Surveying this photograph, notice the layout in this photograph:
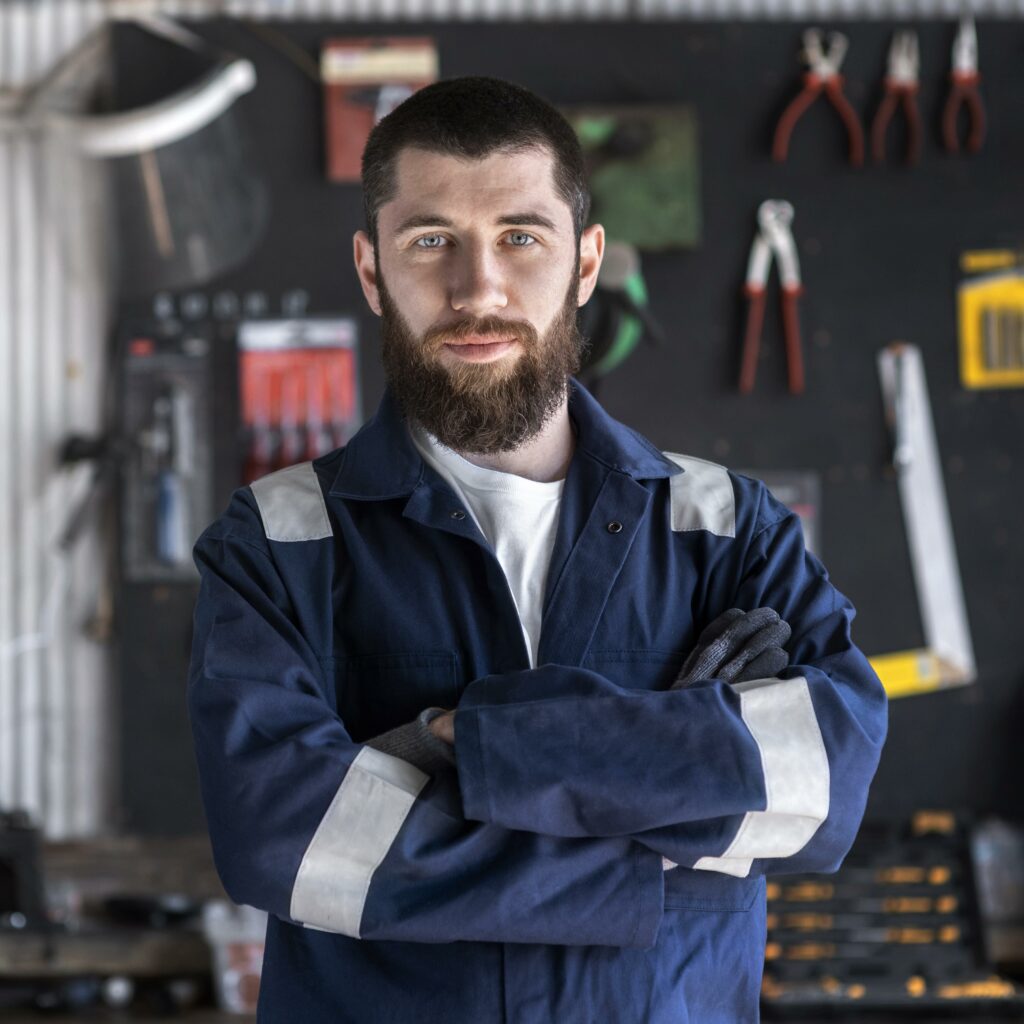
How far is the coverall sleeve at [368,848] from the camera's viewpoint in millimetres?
1271

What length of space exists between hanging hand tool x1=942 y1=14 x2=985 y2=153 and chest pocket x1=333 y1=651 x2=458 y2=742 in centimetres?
256

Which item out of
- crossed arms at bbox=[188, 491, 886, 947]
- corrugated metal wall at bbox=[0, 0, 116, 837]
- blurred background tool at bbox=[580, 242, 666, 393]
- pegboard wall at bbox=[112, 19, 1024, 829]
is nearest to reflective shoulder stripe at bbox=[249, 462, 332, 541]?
crossed arms at bbox=[188, 491, 886, 947]

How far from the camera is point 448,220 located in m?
1.42

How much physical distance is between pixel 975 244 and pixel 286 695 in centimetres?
269

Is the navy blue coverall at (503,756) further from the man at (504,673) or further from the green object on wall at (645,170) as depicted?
the green object on wall at (645,170)

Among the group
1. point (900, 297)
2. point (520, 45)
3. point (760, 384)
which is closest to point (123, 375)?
point (520, 45)

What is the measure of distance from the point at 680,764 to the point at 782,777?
10 cm

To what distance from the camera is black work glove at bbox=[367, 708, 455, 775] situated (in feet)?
4.38

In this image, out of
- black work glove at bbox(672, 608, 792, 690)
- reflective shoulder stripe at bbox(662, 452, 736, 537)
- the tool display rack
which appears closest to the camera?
black work glove at bbox(672, 608, 792, 690)

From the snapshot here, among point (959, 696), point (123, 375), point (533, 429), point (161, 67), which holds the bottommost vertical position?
point (959, 696)

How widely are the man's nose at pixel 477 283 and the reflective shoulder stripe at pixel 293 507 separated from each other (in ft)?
0.86

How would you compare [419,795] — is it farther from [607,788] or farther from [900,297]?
[900,297]

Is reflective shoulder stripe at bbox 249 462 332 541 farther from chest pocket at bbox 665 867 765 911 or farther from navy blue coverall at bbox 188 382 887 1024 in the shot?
chest pocket at bbox 665 867 765 911

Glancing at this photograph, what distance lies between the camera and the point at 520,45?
11.2 feet
